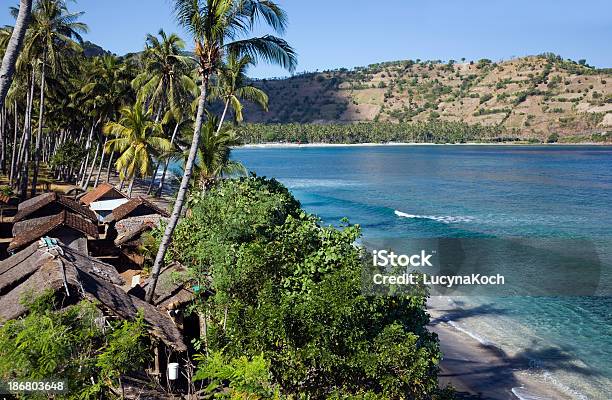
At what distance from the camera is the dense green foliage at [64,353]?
20.2ft

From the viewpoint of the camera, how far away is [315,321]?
8.35 meters

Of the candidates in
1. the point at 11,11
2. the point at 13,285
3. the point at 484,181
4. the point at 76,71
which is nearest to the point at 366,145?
the point at 484,181

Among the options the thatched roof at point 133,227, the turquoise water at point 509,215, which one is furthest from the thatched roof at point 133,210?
the turquoise water at point 509,215

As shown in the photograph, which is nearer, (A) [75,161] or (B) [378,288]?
(B) [378,288]

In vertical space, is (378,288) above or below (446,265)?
above

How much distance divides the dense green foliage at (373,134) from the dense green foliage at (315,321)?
17164cm

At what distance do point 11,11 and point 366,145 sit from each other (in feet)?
517

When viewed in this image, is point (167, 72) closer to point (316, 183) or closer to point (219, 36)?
point (219, 36)

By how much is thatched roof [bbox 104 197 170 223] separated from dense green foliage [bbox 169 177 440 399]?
618 inches

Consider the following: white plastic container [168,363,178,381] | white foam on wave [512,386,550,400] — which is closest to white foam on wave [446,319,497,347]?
white foam on wave [512,386,550,400]

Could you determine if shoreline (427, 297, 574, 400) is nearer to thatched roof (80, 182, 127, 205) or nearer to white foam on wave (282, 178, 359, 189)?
thatched roof (80, 182, 127, 205)

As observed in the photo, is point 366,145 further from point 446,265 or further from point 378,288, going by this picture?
point 378,288

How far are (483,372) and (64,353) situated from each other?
14.0 meters

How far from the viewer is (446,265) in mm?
30109
